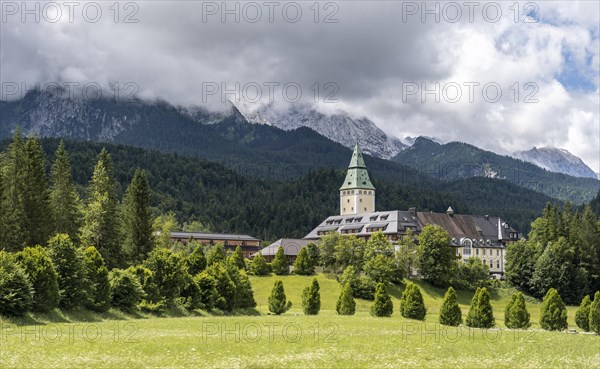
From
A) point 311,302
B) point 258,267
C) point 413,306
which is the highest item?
point 258,267

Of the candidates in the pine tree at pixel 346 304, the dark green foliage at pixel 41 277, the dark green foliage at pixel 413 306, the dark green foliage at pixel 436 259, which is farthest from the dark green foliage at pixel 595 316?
the dark green foliage at pixel 41 277

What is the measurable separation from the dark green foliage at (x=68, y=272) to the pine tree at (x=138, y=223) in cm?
3222

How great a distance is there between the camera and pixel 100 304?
56250mm

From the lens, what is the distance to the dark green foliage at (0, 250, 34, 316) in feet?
151

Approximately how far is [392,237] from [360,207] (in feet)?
152

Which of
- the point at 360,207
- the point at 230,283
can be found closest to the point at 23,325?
the point at 230,283

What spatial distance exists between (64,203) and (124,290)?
32217 mm

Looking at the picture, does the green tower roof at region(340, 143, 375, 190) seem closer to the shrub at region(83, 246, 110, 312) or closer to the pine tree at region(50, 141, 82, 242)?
the pine tree at region(50, 141, 82, 242)

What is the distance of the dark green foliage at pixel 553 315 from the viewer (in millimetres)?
69000

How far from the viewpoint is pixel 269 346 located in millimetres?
37531

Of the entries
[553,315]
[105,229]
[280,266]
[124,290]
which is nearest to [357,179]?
[280,266]

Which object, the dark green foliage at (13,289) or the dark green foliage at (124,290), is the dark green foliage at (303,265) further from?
the dark green foliage at (13,289)

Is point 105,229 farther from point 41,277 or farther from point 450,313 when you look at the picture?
point 450,313

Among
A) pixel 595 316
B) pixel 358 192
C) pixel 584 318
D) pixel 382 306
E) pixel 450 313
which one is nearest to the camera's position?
pixel 450 313
